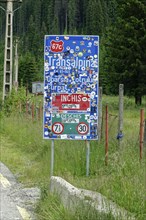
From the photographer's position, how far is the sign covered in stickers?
25.5 feet

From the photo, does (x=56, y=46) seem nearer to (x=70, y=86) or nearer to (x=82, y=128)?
(x=70, y=86)

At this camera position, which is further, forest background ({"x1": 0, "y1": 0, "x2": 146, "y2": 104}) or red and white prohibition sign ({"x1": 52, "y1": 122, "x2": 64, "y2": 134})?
forest background ({"x1": 0, "y1": 0, "x2": 146, "y2": 104})

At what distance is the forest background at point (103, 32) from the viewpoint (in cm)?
3562

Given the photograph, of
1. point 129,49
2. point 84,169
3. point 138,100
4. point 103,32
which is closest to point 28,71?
point 103,32

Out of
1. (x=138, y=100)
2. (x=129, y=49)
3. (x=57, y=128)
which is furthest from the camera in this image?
(x=138, y=100)

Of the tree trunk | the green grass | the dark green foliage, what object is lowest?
the dark green foliage

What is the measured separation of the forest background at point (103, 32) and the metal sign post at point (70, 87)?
21781mm

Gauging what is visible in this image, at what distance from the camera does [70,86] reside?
782cm

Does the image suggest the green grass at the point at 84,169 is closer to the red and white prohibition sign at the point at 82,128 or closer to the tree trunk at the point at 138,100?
the red and white prohibition sign at the point at 82,128

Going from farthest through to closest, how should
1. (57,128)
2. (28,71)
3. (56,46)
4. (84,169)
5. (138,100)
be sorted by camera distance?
(28,71), (138,100), (84,169), (57,128), (56,46)

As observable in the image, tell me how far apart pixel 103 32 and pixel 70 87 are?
104851 mm

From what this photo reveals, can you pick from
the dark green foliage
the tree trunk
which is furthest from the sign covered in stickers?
the dark green foliage

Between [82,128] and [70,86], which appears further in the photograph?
[82,128]

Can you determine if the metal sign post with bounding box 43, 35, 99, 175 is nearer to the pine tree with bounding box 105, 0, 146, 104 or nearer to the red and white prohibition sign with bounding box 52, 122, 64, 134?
the red and white prohibition sign with bounding box 52, 122, 64, 134
